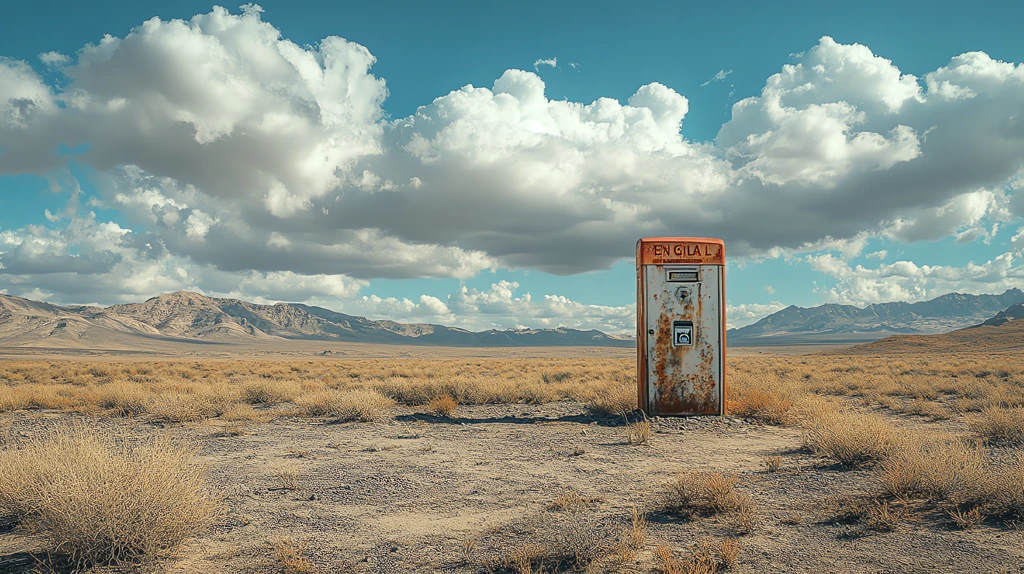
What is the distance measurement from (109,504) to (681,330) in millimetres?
8884

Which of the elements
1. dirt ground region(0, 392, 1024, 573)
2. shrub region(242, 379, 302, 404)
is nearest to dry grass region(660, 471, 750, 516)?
dirt ground region(0, 392, 1024, 573)

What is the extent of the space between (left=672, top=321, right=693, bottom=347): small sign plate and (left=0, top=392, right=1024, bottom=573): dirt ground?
54.6 inches

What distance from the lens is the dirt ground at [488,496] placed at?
4395 mm

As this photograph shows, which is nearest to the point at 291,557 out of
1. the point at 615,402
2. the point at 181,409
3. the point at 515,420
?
the point at 515,420

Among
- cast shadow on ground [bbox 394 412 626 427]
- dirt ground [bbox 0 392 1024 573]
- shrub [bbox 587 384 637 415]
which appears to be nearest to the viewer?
dirt ground [bbox 0 392 1024 573]

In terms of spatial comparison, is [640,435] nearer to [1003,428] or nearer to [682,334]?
[682,334]

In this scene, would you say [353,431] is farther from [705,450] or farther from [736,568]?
[736,568]

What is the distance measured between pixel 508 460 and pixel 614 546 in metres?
3.71

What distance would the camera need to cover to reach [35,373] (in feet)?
88.9

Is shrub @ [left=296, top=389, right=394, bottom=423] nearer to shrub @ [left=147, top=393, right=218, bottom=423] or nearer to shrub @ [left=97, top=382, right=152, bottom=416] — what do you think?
shrub @ [left=147, top=393, right=218, bottom=423]

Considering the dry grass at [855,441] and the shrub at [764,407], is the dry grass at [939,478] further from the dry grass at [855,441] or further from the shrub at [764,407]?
the shrub at [764,407]

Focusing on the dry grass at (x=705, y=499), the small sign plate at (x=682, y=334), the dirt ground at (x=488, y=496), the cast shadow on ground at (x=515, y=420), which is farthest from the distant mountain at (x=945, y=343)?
the dry grass at (x=705, y=499)

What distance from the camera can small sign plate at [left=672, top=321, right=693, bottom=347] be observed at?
10906mm

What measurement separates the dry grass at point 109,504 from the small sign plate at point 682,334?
8.01m
